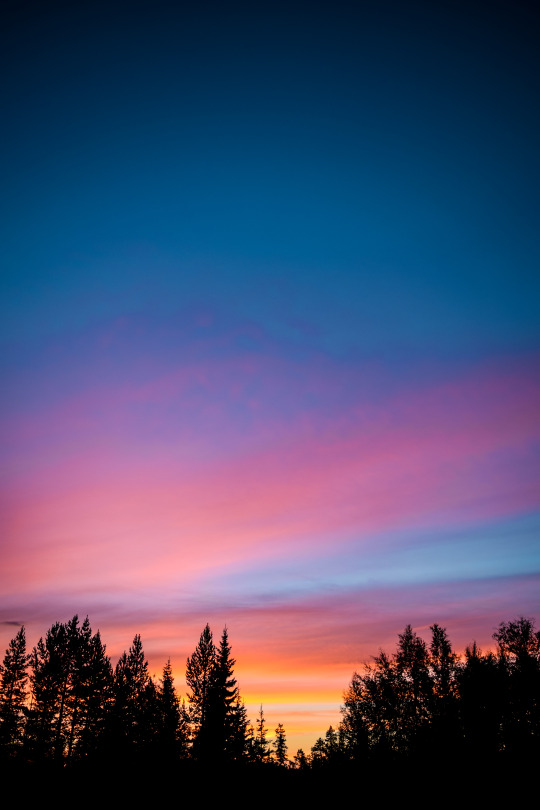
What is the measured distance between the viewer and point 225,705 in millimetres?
41781

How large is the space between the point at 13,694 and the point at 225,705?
2485 centimetres

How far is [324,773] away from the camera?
26094 millimetres

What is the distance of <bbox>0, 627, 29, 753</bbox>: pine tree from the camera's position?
1720 inches

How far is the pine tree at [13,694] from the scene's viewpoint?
143ft

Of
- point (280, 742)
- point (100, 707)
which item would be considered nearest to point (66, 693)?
point (100, 707)

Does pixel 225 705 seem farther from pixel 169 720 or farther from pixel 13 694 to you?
pixel 13 694

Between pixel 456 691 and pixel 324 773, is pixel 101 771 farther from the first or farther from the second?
pixel 456 691

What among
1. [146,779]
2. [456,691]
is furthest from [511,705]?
[146,779]

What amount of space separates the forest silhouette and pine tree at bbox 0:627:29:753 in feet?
0.34

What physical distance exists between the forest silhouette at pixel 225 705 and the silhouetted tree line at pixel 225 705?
0.10 meters

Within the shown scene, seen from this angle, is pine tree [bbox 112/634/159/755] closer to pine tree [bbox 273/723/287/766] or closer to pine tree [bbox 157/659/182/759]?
pine tree [bbox 157/659/182/759]

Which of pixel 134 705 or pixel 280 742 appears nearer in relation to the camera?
pixel 134 705

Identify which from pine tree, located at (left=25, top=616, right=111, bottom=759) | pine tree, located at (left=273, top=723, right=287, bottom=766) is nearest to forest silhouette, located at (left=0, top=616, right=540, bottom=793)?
pine tree, located at (left=25, top=616, right=111, bottom=759)

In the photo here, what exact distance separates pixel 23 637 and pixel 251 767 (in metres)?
36.0
